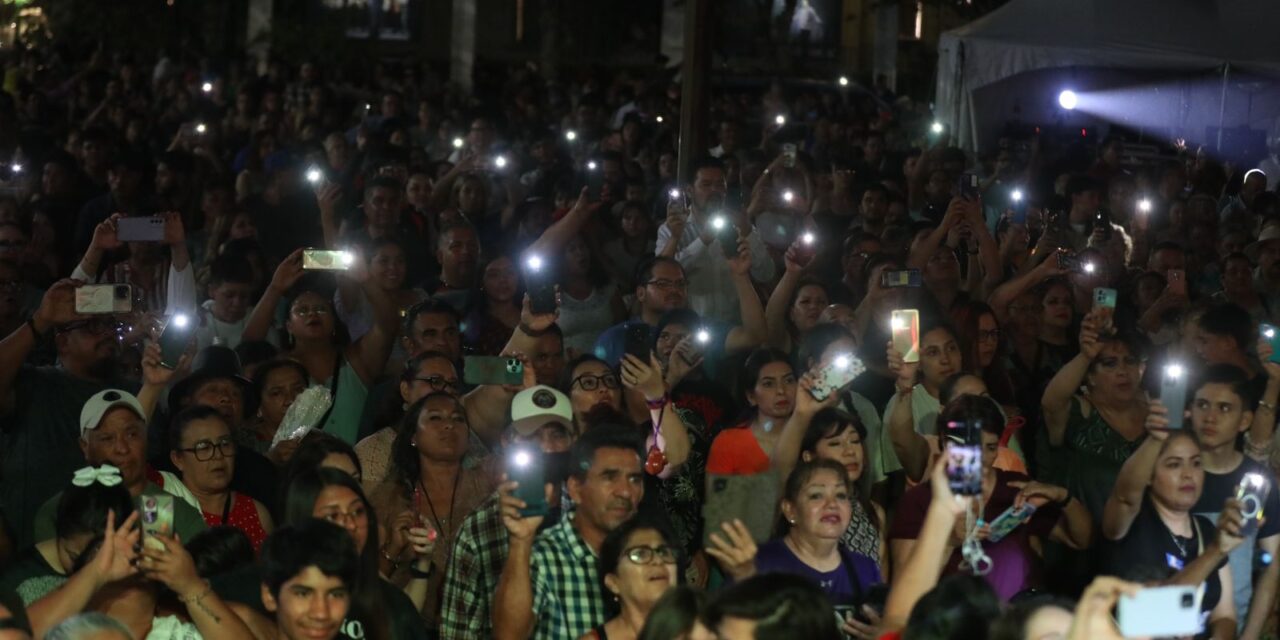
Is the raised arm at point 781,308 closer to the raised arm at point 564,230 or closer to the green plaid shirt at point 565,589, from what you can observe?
the raised arm at point 564,230

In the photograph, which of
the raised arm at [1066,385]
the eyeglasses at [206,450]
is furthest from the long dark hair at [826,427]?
the eyeglasses at [206,450]

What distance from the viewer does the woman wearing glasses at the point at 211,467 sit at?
641 cm

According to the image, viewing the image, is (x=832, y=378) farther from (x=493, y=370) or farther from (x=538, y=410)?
(x=493, y=370)

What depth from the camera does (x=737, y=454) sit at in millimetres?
6793

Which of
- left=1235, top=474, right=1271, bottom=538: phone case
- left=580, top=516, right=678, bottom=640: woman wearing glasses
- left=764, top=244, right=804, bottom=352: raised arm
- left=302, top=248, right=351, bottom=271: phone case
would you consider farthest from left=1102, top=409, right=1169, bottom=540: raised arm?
left=302, top=248, right=351, bottom=271: phone case

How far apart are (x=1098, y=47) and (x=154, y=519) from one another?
12.0 meters

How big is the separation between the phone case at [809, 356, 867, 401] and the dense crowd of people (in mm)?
15

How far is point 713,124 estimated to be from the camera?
19531 millimetres

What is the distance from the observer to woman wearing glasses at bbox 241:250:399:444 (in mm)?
7957

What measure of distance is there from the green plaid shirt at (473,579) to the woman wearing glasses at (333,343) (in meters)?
1.91

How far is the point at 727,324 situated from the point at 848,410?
1.90 meters

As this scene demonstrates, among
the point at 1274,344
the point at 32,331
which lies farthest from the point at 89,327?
the point at 1274,344

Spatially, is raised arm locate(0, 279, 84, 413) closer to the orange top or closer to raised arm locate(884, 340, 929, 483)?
the orange top

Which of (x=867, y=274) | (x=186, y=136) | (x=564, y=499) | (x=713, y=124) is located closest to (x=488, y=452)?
(x=564, y=499)
